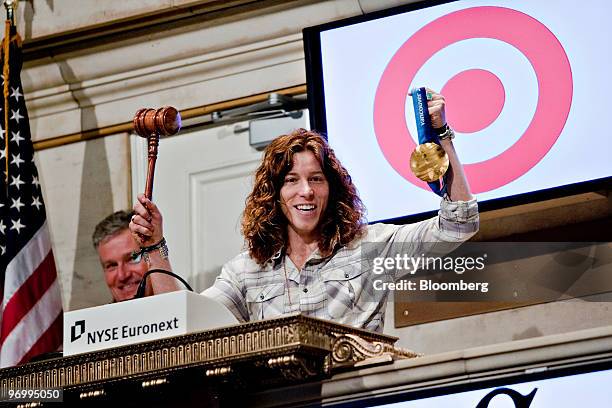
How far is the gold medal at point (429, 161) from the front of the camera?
337 cm

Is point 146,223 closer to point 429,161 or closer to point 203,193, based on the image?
point 429,161

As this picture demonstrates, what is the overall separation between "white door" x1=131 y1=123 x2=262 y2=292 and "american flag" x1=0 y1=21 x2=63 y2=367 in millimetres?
472

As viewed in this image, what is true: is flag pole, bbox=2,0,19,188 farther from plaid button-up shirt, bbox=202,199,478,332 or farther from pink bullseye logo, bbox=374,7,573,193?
plaid button-up shirt, bbox=202,199,478,332

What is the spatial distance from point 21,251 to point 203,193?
0.77 metres

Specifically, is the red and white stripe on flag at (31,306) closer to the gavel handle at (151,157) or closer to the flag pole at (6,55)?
the flag pole at (6,55)

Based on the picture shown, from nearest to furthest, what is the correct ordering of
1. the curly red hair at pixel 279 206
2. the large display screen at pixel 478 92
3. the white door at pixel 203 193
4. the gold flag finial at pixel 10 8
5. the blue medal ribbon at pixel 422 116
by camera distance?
1. the blue medal ribbon at pixel 422 116
2. the curly red hair at pixel 279 206
3. the large display screen at pixel 478 92
4. the white door at pixel 203 193
5. the gold flag finial at pixel 10 8

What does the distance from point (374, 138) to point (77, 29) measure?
64.6 inches

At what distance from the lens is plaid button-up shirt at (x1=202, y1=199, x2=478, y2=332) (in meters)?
3.50

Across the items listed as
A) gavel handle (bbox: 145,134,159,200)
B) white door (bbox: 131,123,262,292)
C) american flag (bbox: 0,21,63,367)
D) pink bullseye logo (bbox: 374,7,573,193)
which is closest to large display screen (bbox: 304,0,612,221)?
pink bullseye logo (bbox: 374,7,573,193)

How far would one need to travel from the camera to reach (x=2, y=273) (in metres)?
5.47

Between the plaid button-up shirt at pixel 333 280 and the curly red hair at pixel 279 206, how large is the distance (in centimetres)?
3

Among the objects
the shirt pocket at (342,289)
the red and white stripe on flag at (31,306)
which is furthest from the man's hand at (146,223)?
the red and white stripe on flag at (31,306)

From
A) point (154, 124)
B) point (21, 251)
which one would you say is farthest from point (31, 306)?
point (154, 124)

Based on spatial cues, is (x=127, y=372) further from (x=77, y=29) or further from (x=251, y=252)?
(x=77, y=29)
